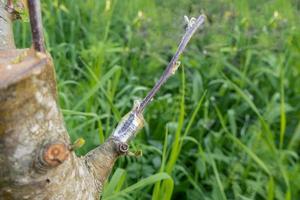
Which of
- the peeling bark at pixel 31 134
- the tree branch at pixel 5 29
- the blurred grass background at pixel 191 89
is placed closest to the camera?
the peeling bark at pixel 31 134

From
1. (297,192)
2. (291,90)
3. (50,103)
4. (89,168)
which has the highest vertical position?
(50,103)

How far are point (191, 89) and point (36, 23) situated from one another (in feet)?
5.82

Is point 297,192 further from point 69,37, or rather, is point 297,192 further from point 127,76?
point 69,37

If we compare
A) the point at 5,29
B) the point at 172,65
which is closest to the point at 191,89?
the point at 172,65

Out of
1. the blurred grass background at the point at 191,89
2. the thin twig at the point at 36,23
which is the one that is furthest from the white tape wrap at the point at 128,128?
the blurred grass background at the point at 191,89

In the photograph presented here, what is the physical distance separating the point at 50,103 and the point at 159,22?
7.61ft

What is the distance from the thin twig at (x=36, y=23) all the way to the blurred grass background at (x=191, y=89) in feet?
2.36

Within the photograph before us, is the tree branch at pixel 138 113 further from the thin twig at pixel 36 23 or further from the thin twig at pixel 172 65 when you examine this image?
the thin twig at pixel 36 23

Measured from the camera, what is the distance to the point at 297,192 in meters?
1.95

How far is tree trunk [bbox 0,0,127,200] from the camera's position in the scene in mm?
732

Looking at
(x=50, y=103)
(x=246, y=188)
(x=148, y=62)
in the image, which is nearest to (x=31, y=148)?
(x=50, y=103)

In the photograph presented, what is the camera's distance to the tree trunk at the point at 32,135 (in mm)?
732

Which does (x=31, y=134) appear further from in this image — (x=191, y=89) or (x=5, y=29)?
(x=191, y=89)

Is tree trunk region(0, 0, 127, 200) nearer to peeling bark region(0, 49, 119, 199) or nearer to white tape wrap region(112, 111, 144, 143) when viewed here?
peeling bark region(0, 49, 119, 199)
